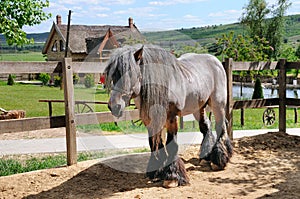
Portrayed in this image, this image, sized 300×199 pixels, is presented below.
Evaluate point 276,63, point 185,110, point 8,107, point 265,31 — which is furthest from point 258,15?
point 185,110

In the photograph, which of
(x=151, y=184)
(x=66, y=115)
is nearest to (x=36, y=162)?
(x=66, y=115)

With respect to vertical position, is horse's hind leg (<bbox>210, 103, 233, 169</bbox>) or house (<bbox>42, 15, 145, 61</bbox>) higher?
house (<bbox>42, 15, 145, 61</bbox>)

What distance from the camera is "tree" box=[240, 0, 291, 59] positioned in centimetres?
4359

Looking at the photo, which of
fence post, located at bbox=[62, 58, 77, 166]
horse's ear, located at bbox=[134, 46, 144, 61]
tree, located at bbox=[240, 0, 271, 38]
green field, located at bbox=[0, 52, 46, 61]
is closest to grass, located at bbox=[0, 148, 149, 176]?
fence post, located at bbox=[62, 58, 77, 166]

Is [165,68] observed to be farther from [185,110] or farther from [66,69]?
[66,69]

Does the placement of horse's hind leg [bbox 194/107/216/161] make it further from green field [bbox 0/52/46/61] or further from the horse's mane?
green field [bbox 0/52/46/61]

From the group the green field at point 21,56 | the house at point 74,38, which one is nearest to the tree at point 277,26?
the house at point 74,38

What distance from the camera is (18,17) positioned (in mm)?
9062

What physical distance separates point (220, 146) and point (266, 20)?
4286 centimetres

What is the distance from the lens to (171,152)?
4066 millimetres

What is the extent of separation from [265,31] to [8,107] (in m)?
34.8

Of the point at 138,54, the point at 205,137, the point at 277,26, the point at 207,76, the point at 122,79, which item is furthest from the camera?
the point at 277,26

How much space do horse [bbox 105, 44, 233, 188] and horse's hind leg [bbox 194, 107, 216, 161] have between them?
3 centimetres

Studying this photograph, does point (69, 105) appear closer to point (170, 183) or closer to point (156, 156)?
point (156, 156)
